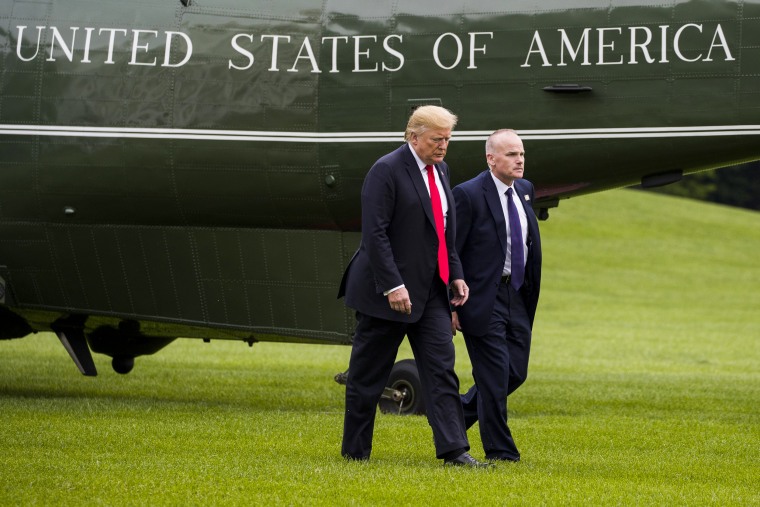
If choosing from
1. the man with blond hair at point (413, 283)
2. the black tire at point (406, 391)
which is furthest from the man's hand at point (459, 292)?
the black tire at point (406, 391)

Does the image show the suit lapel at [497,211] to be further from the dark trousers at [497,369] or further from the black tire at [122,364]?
the black tire at [122,364]

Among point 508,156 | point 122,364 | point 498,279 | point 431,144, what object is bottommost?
point 122,364

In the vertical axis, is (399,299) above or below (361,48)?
below

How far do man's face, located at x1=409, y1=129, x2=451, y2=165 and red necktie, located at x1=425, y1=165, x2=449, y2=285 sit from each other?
0.15 m

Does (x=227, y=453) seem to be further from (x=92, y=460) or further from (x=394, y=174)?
(x=394, y=174)

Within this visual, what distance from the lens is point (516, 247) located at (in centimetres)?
794

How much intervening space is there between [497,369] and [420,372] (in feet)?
1.60

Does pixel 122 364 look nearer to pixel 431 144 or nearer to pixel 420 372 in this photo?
pixel 420 372

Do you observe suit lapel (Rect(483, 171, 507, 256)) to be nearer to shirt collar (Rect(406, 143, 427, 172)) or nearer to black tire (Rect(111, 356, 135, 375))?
shirt collar (Rect(406, 143, 427, 172))

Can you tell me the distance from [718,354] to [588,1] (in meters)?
13.0

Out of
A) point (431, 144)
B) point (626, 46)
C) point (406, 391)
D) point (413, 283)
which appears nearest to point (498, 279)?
point (413, 283)

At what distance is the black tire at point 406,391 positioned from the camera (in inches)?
430

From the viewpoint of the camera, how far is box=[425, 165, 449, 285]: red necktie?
7.53 meters

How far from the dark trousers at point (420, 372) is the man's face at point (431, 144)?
75 centimetres
